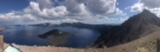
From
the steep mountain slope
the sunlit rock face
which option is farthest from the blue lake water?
the steep mountain slope

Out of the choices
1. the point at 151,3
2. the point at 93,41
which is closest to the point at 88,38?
the point at 93,41

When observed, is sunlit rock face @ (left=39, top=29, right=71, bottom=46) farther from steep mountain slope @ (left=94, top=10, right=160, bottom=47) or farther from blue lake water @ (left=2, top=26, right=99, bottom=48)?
steep mountain slope @ (left=94, top=10, right=160, bottom=47)

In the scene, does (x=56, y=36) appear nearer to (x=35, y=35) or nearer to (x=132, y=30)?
(x=35, y=35)

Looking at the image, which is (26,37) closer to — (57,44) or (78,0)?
(57,44)

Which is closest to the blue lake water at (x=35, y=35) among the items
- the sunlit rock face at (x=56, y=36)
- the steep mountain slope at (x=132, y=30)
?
the sunlit rock face at (x=56, y=36)

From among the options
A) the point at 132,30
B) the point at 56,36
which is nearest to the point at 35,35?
the point at 56,36
